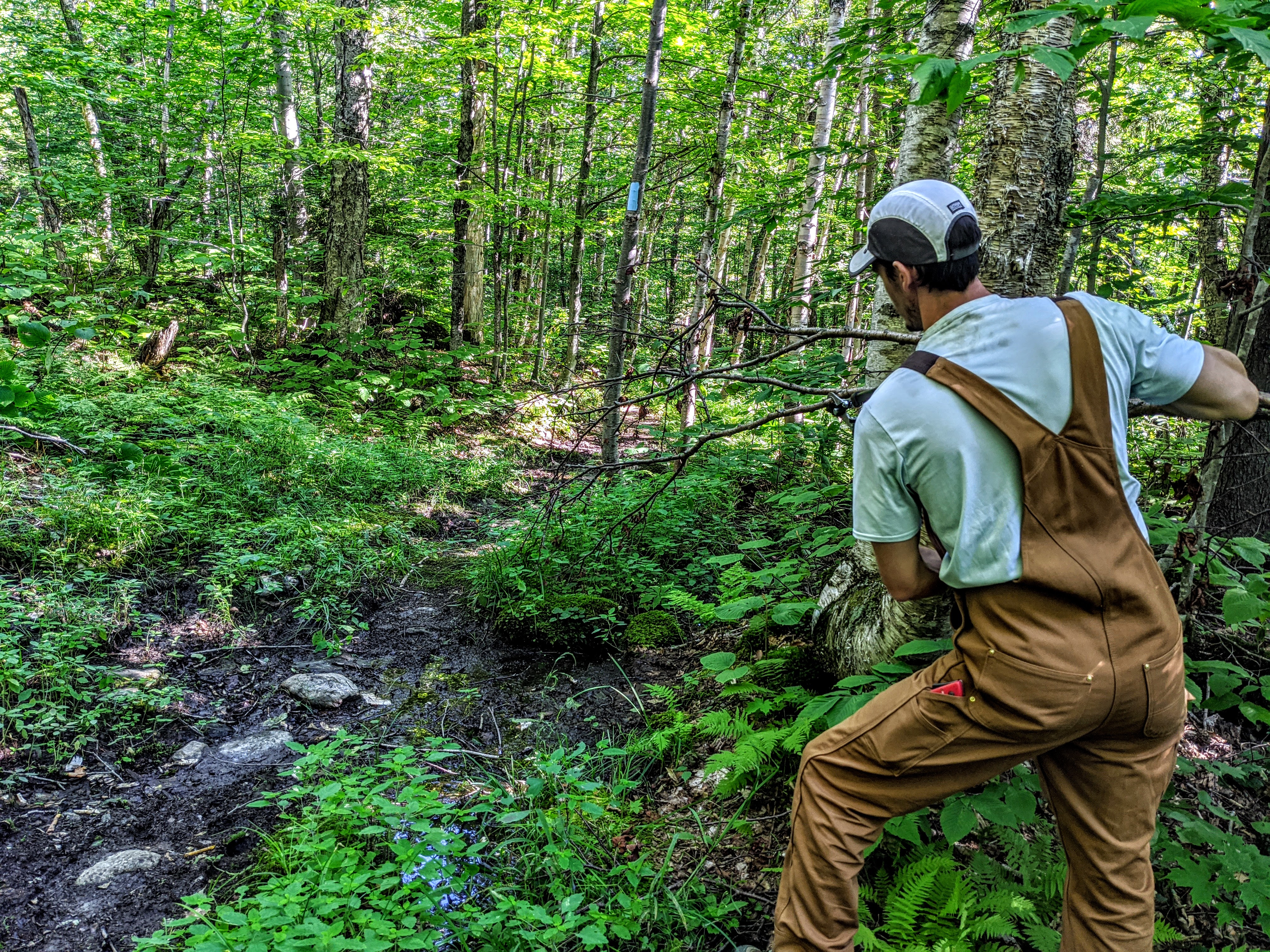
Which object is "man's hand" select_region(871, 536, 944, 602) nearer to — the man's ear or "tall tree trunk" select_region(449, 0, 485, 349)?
the man's ear

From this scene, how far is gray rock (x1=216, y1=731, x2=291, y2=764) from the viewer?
12.3 ft

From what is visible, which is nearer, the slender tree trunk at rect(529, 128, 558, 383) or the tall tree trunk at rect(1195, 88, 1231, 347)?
the tall tree trunk at rect(1195, 88, 1231, 347)

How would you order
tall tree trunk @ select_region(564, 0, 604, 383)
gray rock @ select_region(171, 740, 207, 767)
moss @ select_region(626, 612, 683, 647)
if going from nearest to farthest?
gray rock @ select_region(171, 740, 207, 767), moss @ select_region(626, 612, 683, 647), tall tree trunk @ select_region(564, 0, 604, 383)

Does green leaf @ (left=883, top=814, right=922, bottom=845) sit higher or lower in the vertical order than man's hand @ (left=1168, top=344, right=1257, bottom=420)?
lower

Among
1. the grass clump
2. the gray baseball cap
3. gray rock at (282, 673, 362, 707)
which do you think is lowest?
gray rock at (282, 673, 362, 707)

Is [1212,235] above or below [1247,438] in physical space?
above

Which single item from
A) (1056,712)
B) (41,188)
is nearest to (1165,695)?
(1056,712)

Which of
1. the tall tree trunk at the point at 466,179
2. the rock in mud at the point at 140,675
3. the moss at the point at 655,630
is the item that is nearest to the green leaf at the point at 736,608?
the moss at the point at 655,630

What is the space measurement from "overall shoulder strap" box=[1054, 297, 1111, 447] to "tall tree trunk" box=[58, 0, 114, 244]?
45.3 feet

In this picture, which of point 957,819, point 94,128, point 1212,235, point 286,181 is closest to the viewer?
point 957,819

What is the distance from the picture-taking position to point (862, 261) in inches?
77.1

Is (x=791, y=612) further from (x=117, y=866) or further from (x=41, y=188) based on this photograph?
(x=41, y=188)

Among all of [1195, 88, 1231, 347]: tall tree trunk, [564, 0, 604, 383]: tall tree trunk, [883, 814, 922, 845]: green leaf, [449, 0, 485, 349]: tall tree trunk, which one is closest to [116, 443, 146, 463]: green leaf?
[883, 814, 922, 845]: green leaf

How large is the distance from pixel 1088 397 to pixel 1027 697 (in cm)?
73
